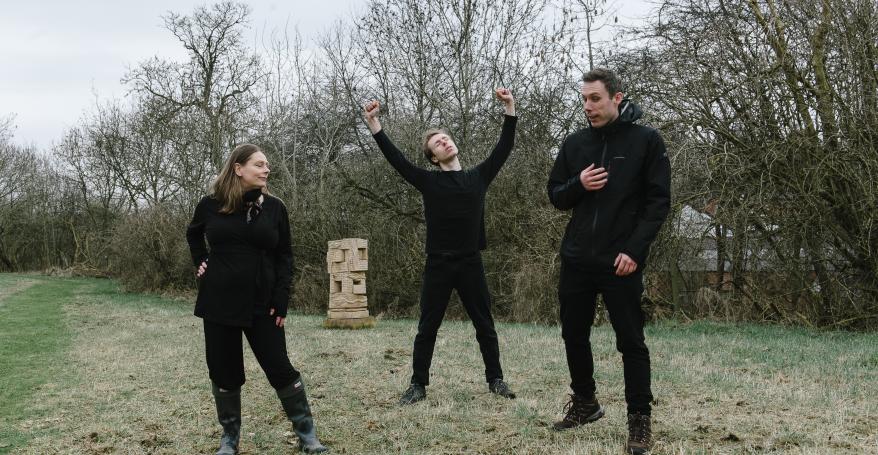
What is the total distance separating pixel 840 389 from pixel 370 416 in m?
3.69

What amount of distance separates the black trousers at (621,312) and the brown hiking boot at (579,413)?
50 centimetres

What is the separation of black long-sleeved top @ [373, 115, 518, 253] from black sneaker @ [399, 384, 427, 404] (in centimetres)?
109

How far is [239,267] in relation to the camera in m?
4.21

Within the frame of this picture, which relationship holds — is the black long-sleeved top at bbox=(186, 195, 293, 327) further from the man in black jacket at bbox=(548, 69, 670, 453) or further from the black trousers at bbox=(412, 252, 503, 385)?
the man in black jacket at bbox=(548, 69, 670, 453)

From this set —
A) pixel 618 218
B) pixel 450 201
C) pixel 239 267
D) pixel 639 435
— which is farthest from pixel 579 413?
pixel 239 267

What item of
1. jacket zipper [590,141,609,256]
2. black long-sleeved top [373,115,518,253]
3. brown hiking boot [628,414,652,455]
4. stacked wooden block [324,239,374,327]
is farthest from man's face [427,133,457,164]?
stacked wooden block [324,239,374,327]

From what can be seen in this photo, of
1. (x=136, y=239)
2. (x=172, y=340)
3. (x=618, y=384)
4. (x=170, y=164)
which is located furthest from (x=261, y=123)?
(x=618, y=384)

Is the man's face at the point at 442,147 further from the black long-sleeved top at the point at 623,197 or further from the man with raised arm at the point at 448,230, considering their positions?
the black long-sleeved top at the point at 623,197

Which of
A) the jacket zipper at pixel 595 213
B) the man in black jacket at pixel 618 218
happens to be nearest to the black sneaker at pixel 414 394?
the man in black jacket at pixel 618 218

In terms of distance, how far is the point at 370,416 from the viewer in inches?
206

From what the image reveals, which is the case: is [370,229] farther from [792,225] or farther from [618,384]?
[618,384]

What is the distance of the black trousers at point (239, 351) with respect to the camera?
4234 mm

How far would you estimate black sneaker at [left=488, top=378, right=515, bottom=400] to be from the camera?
5625 millimetres

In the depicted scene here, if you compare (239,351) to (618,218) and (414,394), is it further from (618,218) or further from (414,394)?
(618,218)
